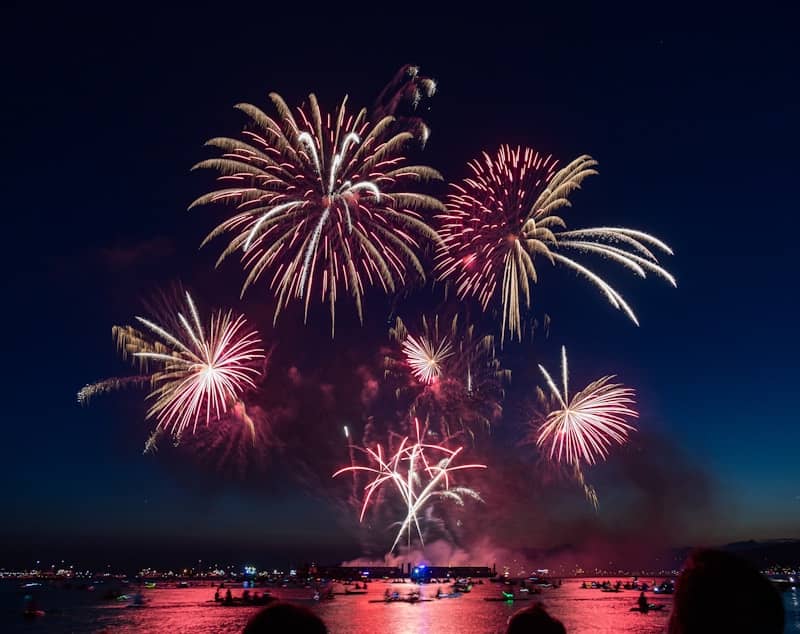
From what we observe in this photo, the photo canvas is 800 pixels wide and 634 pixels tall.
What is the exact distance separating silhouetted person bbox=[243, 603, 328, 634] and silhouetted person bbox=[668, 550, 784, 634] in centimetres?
132

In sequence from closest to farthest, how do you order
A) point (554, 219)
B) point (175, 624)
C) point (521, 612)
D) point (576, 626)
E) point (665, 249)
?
1. point (521, 612)
2. point (665, 249)
3. point (554, 219)
4. point (576, 626)
5. point (175, 624)

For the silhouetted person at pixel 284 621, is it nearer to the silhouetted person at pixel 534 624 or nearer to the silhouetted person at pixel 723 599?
the silhouetted person at pixel 723 599

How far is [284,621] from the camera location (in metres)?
2.41

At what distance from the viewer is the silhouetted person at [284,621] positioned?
93.6 inches

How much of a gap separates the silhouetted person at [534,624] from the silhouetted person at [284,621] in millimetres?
1792

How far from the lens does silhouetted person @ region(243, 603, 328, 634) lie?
7.80ft

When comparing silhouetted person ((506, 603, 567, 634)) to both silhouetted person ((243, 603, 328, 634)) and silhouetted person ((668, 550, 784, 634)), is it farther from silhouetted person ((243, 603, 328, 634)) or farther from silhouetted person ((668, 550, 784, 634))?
silhouetted person ((243, 603, 328, 634))

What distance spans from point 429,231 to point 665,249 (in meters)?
10.8

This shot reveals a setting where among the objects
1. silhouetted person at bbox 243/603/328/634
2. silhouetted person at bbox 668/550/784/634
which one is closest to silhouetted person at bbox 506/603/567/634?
silhouetted person at bbox 668/550/784/634

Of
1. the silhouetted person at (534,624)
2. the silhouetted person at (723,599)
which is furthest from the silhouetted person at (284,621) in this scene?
the silhouetted person at (534,624)

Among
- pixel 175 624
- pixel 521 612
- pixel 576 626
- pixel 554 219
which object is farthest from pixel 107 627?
pixel 521 612

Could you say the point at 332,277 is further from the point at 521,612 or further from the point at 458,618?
the point at 458,618

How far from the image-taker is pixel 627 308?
31359mm

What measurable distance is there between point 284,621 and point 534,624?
6.21ft
